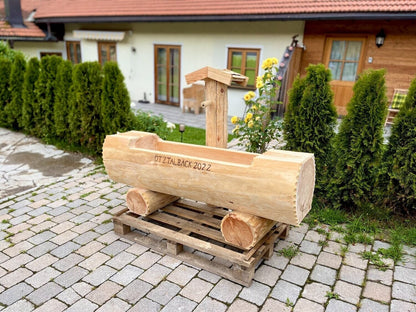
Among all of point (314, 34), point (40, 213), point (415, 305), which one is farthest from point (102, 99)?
point (314, 34)

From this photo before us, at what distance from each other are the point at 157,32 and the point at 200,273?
378 inches

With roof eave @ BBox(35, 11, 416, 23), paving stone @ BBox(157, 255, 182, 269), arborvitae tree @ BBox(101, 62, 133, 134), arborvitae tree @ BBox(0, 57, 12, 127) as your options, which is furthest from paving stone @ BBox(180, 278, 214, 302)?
roof eave @ BBox(35, 11, 416, 23)

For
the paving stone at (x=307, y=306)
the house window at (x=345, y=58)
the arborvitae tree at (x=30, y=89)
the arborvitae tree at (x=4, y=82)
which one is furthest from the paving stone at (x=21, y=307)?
the house window at (x=345, y=58)

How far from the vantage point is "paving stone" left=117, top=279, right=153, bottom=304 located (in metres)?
2.48

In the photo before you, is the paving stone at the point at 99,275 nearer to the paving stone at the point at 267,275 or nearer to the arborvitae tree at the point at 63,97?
the paving stone at the point at 267,275

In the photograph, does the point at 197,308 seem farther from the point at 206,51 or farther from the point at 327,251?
the point at 206,51

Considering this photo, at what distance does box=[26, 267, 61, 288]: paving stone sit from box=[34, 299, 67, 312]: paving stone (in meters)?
0.26

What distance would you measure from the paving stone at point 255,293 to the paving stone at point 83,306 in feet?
3.79

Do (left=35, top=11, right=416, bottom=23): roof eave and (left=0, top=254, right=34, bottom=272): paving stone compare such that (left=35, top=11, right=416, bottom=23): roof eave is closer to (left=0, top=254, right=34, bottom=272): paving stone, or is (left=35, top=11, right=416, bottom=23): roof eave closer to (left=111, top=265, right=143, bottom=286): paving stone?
(left=111, top=265, right=143, bottom=286): paving stone

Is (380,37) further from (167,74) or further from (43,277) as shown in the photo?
(43,277)

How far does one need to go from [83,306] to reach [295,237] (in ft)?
7.18

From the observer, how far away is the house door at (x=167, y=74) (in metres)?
10.7

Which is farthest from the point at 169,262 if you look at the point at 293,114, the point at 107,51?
the point at 107,51

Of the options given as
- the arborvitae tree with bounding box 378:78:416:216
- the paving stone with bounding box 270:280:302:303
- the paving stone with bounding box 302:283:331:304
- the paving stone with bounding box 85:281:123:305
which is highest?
the arborvitae tree with bounding box 378:78:416:216
